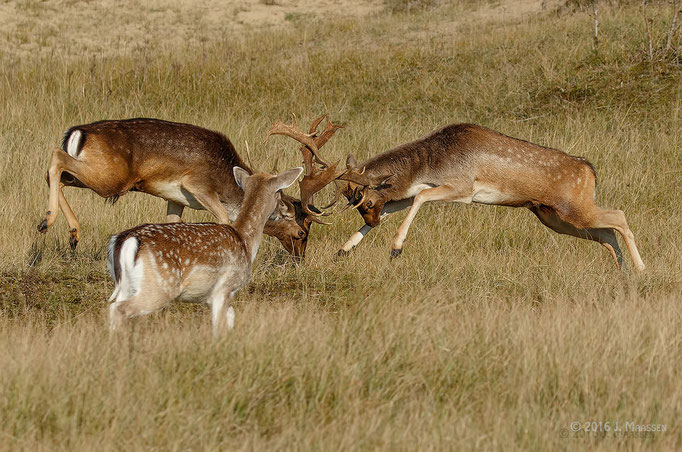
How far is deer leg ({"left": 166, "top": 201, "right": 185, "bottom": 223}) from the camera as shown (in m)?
9.47

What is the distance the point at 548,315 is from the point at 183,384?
2.75 meters

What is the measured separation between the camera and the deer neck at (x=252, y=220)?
7098 mm

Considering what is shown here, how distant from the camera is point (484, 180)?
8.94 meters

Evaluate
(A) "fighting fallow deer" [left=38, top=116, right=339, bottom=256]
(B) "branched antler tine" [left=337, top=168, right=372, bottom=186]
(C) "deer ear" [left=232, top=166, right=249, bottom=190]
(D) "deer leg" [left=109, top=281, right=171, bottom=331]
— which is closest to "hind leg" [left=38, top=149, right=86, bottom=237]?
(A) "fighting fallow deer" [left=38, top=116, right=339, bottom=256]

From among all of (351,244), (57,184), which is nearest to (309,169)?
(351,244)

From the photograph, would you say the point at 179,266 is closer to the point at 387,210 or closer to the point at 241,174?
the point at 241,174

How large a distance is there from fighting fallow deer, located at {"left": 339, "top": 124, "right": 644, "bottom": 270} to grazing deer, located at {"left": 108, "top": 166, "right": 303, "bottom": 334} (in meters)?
2.09

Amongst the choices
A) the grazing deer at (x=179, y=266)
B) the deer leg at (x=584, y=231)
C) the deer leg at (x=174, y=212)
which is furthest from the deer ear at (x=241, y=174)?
the deer leg at (x=584, y=231)

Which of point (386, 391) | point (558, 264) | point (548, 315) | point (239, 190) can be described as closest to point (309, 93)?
point (239, 190)

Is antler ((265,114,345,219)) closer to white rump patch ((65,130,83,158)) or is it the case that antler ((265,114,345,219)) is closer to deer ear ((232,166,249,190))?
deer ear ((232,166,249,190))

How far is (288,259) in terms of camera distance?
8789 millimetres

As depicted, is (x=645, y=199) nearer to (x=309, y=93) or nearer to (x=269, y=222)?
(x=269, y=222)

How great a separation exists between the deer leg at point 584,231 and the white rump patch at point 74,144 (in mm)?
4572

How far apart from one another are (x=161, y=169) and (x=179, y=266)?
2895 millimetres
